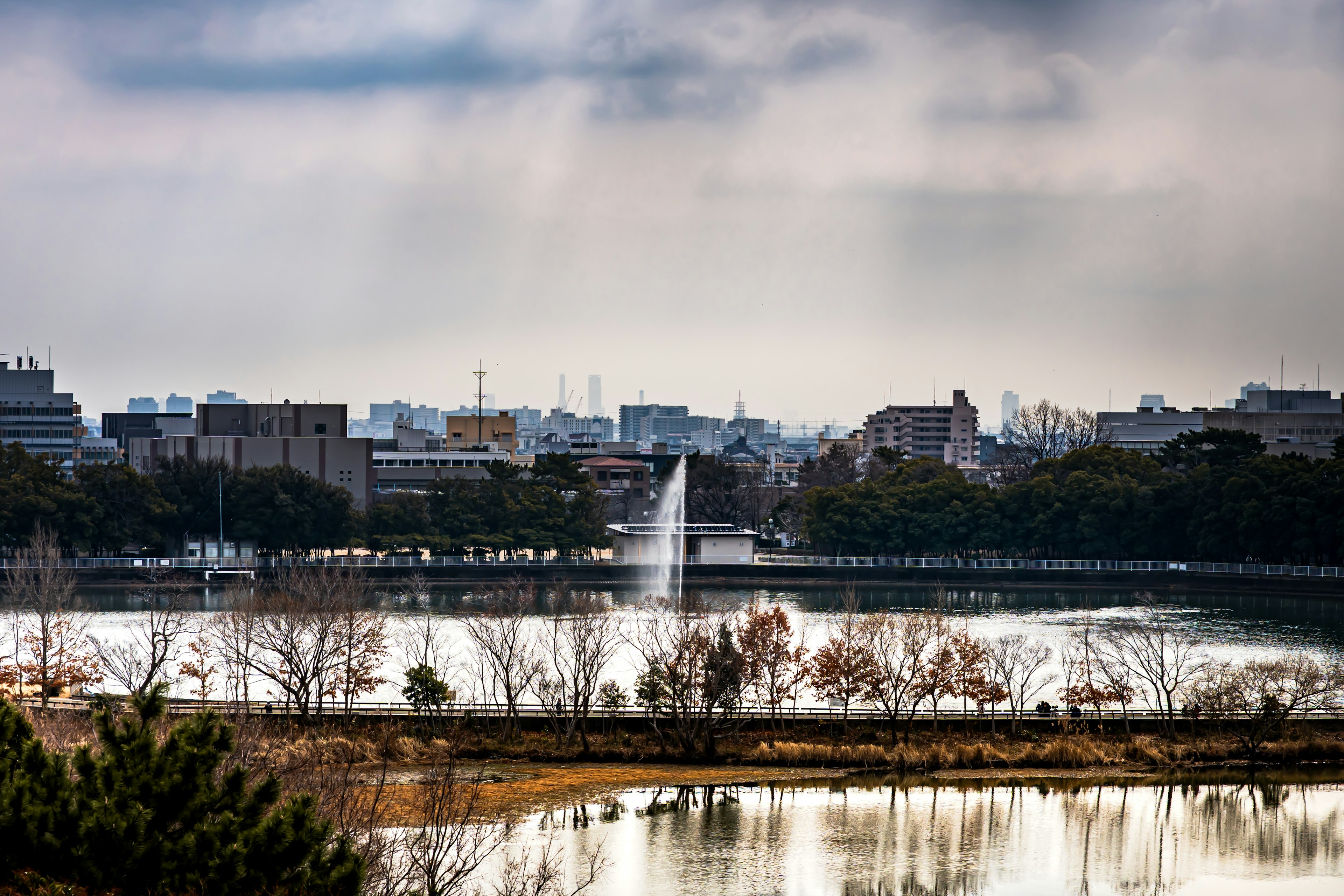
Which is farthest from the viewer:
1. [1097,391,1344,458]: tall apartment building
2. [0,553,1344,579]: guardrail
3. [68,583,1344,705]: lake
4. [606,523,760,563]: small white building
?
[1097,391,1344,458]: tall apartment building

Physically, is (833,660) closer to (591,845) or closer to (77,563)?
(591,845)

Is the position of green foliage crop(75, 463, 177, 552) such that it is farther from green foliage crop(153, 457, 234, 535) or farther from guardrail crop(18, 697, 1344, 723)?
guardrail crop(18, 697, 1344, 723)

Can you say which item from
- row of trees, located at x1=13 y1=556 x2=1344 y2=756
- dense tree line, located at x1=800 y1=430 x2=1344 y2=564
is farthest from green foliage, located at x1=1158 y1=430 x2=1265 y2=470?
row of trees, located at x1=13 y1=556 x2=1344 y2=756

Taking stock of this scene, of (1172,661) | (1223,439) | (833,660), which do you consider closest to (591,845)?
(833,660)

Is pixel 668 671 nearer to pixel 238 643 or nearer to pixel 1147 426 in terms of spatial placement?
pixel 238 643

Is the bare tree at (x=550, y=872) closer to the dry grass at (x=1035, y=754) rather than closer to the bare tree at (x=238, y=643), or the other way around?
the bare tree at (x=238, y=643)

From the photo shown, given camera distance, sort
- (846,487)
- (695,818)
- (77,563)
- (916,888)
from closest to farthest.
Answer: (916,888) → (695,818) → (77,563) → (846,487)

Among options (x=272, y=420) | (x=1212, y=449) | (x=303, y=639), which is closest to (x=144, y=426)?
(x=272, y=420)
